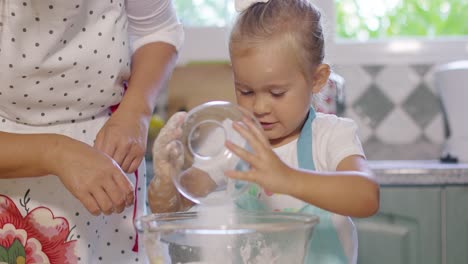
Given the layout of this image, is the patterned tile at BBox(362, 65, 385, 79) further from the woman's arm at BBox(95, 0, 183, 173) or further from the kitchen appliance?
the woman's arm at BBox(95, 0, 183, 173)

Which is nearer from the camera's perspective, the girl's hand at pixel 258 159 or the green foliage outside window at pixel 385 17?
the girl's hand at pixel 258 159

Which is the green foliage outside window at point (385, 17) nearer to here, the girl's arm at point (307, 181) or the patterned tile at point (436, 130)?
the patterned tile at point (436, 130)

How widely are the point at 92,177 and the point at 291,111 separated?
0.34 metres

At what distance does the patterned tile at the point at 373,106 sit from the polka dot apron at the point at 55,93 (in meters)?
1.67

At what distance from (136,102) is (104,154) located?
164 mm

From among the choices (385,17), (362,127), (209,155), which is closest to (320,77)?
(209,155)

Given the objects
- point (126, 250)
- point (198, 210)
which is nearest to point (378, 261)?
point (126, 250)

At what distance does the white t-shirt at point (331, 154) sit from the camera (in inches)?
44.3

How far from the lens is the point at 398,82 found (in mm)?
2729

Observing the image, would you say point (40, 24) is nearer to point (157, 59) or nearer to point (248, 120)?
point (157, 59)

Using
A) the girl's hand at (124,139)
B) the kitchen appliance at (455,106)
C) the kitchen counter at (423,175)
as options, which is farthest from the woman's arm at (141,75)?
the kitchen appliance at (455,106)

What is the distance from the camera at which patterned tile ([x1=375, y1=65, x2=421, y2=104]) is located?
2725 millimetres

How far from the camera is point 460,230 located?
2.13m

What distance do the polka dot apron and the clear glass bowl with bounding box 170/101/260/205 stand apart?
240mm
